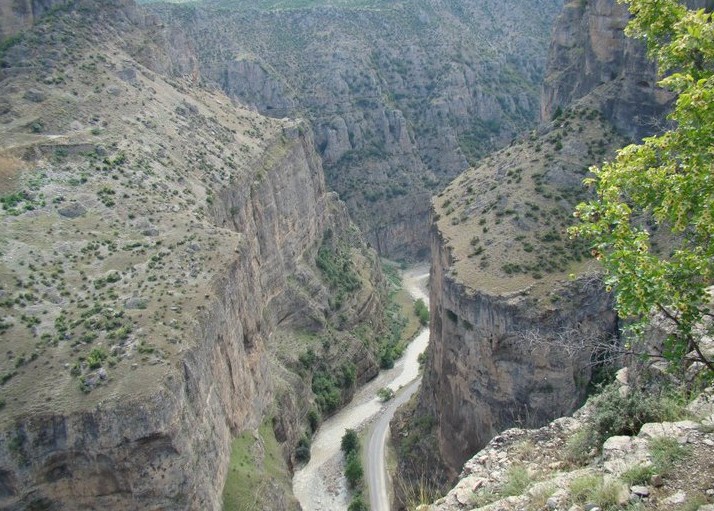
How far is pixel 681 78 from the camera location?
14727mm

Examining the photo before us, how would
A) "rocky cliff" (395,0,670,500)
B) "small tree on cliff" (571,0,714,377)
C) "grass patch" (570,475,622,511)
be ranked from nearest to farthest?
"small tree on cliff" (571,0,714,377), "grass patch" (570,475,622,511), "rocky cliff" (395,0,670,500)

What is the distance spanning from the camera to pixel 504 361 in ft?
164

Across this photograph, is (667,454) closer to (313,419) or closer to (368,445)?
(368,445)

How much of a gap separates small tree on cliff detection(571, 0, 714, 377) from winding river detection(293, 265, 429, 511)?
48.4 m

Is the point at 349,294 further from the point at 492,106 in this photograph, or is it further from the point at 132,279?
the point at 492,106

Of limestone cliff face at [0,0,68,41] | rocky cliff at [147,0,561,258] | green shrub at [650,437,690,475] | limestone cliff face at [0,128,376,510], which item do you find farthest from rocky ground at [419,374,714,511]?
rocky cliff at [147,0,561,258]

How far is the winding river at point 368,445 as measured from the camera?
61.7 meters

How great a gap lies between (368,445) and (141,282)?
30.9m

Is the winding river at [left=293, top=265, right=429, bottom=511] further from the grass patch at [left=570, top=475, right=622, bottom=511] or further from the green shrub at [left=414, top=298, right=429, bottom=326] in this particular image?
the grass patch at [left=570, top=475, right=622, bottom=511]

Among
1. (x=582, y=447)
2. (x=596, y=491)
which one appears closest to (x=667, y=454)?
(x=596, y=491)

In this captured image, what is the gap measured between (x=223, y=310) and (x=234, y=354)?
13.9ft

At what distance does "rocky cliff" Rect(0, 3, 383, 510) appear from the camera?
38250 millimetres

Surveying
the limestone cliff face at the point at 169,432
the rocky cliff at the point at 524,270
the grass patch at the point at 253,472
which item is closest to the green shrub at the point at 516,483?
the rocky cliff at the point at 524,270

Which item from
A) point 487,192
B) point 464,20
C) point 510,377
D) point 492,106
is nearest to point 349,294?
point 487,192
